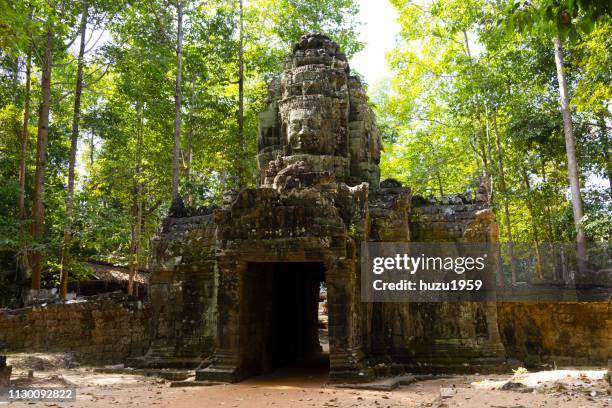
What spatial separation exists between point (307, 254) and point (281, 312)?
11.3ft

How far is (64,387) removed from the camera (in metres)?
9.10

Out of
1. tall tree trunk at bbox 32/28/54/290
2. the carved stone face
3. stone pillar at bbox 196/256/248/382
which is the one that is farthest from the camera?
tall tree trunk at bbox 32/28/54/290

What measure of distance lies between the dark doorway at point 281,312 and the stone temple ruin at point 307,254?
0.05m

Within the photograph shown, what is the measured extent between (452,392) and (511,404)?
4.12 ft

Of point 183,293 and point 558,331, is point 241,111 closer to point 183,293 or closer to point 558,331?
point 183,293

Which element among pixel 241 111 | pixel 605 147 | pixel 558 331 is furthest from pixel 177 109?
pixel 605 147

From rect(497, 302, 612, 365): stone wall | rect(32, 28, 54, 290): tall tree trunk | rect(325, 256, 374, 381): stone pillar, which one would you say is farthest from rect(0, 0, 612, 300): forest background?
rect(325, 256, 374, 381): stone pillar

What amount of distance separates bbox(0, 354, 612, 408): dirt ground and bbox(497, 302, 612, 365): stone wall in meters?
3.87

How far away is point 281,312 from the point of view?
12852 millimetres

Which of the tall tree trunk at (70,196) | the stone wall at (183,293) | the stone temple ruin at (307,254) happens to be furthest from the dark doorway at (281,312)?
the tall tree trunk at (70,196)

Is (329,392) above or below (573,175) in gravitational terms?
below

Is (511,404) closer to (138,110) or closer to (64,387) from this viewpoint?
(64,387)

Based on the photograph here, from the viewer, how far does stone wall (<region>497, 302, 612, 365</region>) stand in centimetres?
1321

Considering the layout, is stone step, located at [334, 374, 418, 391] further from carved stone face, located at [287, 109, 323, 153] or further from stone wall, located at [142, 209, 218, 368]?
carved stone face, located at [287, 109, 323, 153]
